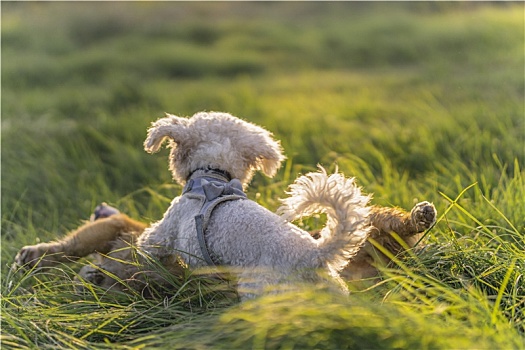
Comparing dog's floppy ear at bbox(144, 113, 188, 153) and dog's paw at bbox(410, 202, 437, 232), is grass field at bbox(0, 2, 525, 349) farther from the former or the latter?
dog's floppy ear at bbox(144, 113, 188, 153)

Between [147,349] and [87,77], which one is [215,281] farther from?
[87,77]

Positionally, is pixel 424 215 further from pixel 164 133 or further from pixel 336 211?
pixel 164 133

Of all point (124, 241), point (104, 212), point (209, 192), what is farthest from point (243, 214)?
point (104, 212)

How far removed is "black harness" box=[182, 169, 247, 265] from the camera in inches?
126

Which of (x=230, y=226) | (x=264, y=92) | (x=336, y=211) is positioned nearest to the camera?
(x=336, y=211)

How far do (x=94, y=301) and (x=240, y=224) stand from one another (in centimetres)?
80

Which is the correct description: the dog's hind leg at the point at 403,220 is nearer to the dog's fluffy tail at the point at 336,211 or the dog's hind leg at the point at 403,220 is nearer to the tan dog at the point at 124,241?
the tan dog at the point at 124,241

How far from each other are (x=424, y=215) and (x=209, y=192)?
958 mm

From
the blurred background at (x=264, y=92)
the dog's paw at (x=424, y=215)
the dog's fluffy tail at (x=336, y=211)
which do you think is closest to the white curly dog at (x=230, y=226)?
the dog's fluffy tail at (x=336, y=211)

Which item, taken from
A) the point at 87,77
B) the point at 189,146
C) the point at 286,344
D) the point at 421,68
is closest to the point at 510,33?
the point at 421,68

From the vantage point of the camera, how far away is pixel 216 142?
11.9 ft

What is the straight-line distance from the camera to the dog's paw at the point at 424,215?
3283 mm

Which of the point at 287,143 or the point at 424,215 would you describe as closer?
the point at 424,215

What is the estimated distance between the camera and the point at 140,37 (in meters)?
16.2
